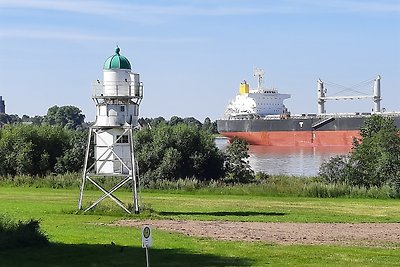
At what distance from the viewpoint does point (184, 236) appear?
21.4 metres

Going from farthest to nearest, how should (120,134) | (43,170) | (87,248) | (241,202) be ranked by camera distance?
1. (43,170)
2. (241,202)
3. (120,134)
4. (87,248)

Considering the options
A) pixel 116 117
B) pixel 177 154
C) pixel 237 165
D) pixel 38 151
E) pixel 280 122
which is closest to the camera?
pixel 116 117

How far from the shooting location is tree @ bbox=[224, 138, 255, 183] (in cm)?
4825

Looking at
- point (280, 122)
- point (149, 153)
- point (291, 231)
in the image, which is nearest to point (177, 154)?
point (149, 153)

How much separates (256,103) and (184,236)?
10460 centimetres

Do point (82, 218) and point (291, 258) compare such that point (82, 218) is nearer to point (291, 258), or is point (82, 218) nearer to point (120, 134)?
point (120, 134)

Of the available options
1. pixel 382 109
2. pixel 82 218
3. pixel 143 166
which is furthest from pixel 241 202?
pixel 382 109

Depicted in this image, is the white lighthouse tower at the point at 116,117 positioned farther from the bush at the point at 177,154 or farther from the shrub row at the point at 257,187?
the bush at the point at 177,154

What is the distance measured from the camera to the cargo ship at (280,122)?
349 ft

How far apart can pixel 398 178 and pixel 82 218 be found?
801 inches

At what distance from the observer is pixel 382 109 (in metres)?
124

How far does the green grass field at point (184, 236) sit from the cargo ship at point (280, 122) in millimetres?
66854

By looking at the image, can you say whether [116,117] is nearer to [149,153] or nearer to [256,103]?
[149,153]

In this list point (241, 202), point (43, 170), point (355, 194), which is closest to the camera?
point (241, 202)
